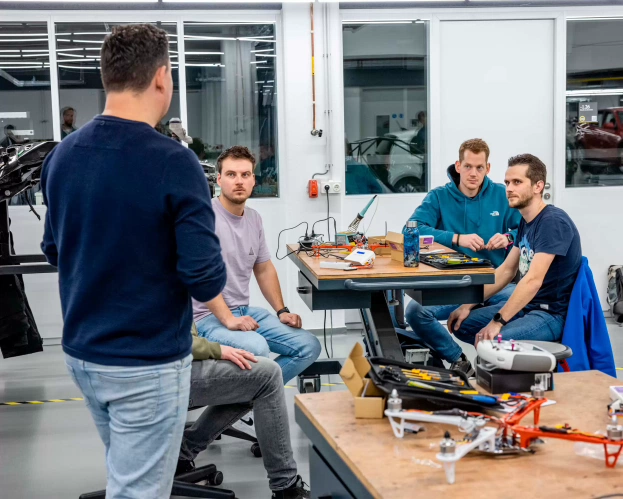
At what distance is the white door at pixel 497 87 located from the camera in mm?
5730

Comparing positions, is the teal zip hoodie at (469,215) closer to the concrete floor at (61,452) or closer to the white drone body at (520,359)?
the concrete floor at (61,452)

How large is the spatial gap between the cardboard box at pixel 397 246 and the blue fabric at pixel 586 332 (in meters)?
0.70

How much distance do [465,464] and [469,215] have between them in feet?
8.86

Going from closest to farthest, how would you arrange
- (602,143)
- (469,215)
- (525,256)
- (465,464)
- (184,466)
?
(465,464) → (184,466) → (525,256) → (469,215) → (602,143)

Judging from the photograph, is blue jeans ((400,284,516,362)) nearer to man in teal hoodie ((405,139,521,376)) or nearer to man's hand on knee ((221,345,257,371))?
man in teal hoodie ((405,139,521,376))

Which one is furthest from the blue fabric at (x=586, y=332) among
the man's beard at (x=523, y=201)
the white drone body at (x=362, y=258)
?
the white drone body at (x=362, y=258)

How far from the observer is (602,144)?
6.00 meters

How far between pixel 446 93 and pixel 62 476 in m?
3.97

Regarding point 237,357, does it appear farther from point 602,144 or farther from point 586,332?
point 602,144

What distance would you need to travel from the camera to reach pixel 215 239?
166 centimetres

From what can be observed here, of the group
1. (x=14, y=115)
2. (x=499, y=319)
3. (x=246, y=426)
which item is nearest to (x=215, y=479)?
(x=246, y=426)

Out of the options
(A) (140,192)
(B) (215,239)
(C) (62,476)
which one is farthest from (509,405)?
(C) (62,476)

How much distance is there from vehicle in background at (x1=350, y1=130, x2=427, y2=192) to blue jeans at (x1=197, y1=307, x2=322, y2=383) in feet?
8.91

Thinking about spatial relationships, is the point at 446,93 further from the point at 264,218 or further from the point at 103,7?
the point at 103,7
